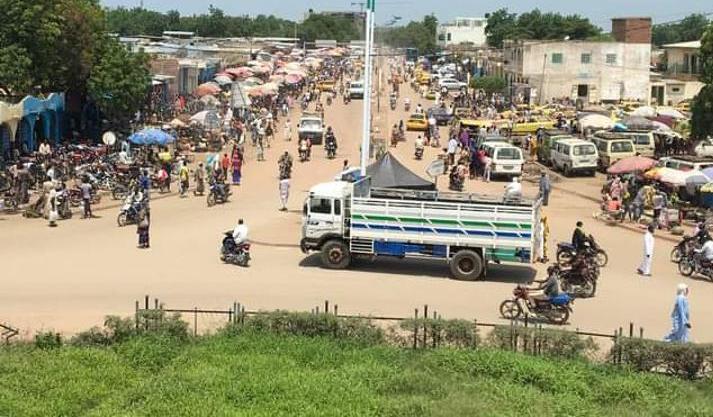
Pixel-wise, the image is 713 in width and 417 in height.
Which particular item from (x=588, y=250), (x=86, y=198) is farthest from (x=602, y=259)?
(x=86, y=198)

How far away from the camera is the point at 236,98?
57812 mm

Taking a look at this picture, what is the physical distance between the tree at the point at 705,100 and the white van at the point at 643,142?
5.42 m

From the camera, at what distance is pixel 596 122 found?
47844mm

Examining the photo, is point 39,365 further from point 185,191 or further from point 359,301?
point 185,191

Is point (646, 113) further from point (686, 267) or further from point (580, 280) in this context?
point (580, 280)

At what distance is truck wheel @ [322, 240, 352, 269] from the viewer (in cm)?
2078

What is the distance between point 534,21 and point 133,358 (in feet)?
412

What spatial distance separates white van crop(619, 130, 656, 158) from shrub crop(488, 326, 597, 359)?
28.5 metres

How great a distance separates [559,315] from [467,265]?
3324mm

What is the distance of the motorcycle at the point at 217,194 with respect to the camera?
97.5ft

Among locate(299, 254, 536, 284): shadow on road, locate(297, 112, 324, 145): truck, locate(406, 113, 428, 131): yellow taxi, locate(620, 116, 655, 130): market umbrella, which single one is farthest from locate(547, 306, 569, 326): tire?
locate(406, 113, 428, 131): yellow taxi

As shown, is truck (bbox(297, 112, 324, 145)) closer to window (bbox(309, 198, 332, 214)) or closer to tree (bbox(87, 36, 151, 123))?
tree (bbox(87, 36, 151, 123))

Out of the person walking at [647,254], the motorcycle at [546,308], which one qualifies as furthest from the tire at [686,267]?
the motorcycle at [546,308]

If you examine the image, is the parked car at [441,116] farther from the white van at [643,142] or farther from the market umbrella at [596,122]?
the white van at [643,142]
